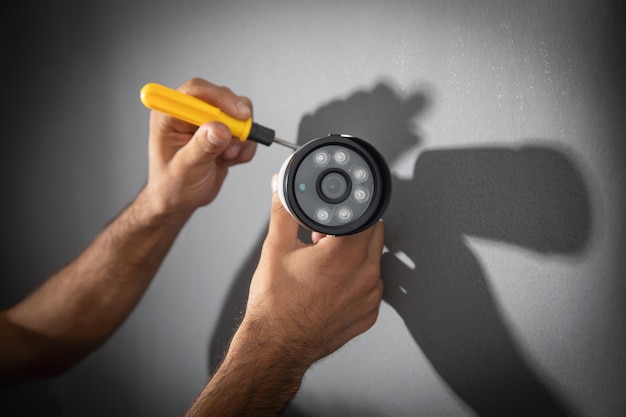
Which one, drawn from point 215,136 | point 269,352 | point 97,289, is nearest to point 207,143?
point 215,136

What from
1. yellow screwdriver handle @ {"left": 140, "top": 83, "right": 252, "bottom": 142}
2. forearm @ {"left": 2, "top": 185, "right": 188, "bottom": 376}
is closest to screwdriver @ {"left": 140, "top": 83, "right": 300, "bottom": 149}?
yellow screwdriver handle @ {"left": 140, "top": 83, "right": 252, "bottom": 142}

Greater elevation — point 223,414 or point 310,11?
point 310,11

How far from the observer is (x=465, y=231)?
51 centimetres

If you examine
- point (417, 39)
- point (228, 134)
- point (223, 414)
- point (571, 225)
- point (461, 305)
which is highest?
point (417, 39)

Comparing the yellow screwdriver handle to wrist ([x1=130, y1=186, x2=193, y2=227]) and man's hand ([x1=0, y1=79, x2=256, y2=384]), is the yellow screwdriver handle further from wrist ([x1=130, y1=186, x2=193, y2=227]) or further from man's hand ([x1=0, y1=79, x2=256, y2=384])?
wrist ([x1=130, y1=186, x2=193, y2=227])

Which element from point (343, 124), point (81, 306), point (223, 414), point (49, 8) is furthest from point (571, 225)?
point (49, 8)

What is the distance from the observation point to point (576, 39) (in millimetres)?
431

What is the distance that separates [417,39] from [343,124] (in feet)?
0.46

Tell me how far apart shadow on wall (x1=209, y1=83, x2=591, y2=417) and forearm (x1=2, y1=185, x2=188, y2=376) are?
0.37 metres

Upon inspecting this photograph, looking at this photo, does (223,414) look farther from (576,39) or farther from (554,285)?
(576,39)

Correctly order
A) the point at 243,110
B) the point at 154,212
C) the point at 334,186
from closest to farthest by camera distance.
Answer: the point at 334,186
the point at 243,110
the point at 154,212

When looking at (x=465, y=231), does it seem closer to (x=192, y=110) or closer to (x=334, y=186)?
(x=334, y=186)

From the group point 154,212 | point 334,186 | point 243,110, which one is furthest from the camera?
point 154,212

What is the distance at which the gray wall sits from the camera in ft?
1.45
